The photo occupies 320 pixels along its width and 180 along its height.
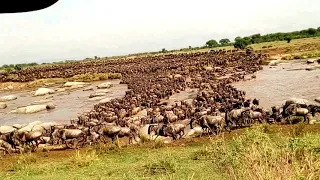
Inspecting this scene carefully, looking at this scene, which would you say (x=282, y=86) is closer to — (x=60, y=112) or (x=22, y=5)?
(x=60, y=112)

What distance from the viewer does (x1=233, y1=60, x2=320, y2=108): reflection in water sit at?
2650cm

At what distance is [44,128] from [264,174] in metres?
15.9

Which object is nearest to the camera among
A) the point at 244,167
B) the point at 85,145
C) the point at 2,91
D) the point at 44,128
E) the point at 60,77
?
the point at 244,167

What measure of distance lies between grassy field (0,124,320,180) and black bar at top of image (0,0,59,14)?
230 inches

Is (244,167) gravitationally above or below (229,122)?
above

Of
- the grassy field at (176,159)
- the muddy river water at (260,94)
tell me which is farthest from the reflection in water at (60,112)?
the grassy field at (176,159)

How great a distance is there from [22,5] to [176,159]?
1063cm

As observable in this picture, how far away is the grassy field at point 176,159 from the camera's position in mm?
9133

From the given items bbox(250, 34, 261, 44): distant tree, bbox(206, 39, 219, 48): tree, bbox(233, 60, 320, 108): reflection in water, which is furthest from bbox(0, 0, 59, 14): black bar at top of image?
bbox(206, 39, 219, 48): tree

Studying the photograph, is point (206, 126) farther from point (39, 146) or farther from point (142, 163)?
point (39, 146)

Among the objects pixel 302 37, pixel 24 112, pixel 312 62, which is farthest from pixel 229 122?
pixel 302 37

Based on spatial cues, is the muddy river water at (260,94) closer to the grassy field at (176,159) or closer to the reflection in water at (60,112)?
the reflection in water at (60,112)

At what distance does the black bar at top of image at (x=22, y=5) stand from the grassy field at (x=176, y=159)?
5835 mm

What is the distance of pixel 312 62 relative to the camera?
47062 mm
